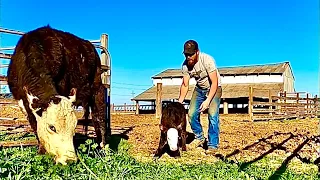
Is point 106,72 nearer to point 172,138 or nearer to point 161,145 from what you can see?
point 161,145

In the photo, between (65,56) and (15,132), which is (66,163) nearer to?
(65,56)

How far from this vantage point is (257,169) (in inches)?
198

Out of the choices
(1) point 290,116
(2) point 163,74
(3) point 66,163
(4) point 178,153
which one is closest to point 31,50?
(3) point 66,163

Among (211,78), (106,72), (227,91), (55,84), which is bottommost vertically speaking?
(55,84)

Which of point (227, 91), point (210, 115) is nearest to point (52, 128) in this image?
point (210, 115)

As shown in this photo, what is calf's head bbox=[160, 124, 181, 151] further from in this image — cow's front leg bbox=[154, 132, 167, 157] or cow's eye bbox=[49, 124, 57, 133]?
cow's eye bbox=[49, 124, 57, 133]

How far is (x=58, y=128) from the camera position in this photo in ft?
14.9

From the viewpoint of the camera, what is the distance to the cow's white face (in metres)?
6.41

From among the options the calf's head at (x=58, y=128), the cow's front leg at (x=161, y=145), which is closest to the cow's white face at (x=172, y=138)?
the cow's front leg at (x=161, y=145)

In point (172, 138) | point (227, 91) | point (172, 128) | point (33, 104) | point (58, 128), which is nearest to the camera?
point (58, 128)

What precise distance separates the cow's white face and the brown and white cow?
4.80 feet

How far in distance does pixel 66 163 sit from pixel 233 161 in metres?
2.63

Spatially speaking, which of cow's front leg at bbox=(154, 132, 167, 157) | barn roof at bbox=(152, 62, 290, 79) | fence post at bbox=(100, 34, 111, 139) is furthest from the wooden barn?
cow's front leg at bbox=(154, 132, 167, 157)

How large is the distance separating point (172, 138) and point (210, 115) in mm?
1167
